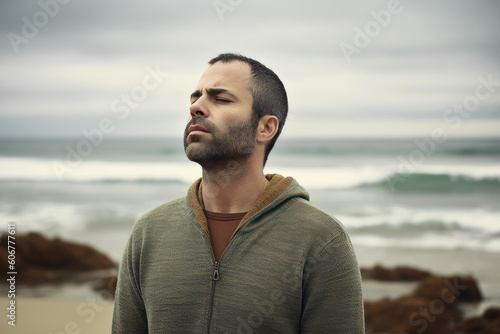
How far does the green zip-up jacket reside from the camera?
151 cm

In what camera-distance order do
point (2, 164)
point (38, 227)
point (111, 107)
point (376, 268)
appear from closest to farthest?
point (376, 268) → point (38, 227) → point (111, 107) → point (2, 164)

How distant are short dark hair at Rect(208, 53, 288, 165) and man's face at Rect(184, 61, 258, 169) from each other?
3 centimetres

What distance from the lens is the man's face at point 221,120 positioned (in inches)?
64.1

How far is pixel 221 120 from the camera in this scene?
1.65 metres

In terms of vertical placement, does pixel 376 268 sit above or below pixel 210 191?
below

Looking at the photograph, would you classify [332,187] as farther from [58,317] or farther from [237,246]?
[237,246]

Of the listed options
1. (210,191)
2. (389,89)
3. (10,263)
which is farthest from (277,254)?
(389,89)

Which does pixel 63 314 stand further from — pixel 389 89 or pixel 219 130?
pixel 389 89

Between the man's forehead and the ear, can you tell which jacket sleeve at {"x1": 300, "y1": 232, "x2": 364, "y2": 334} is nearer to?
the ear

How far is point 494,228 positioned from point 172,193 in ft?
20.4

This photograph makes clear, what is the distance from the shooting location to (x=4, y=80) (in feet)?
35.8

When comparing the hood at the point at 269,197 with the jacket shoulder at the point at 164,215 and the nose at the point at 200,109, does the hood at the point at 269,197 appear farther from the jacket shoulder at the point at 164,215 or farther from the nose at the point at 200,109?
the nose at the point at 200,109

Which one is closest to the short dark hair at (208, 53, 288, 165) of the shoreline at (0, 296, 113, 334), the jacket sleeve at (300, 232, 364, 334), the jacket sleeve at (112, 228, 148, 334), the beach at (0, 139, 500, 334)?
the jacket sleeve at (300, 232, 364, 334)
